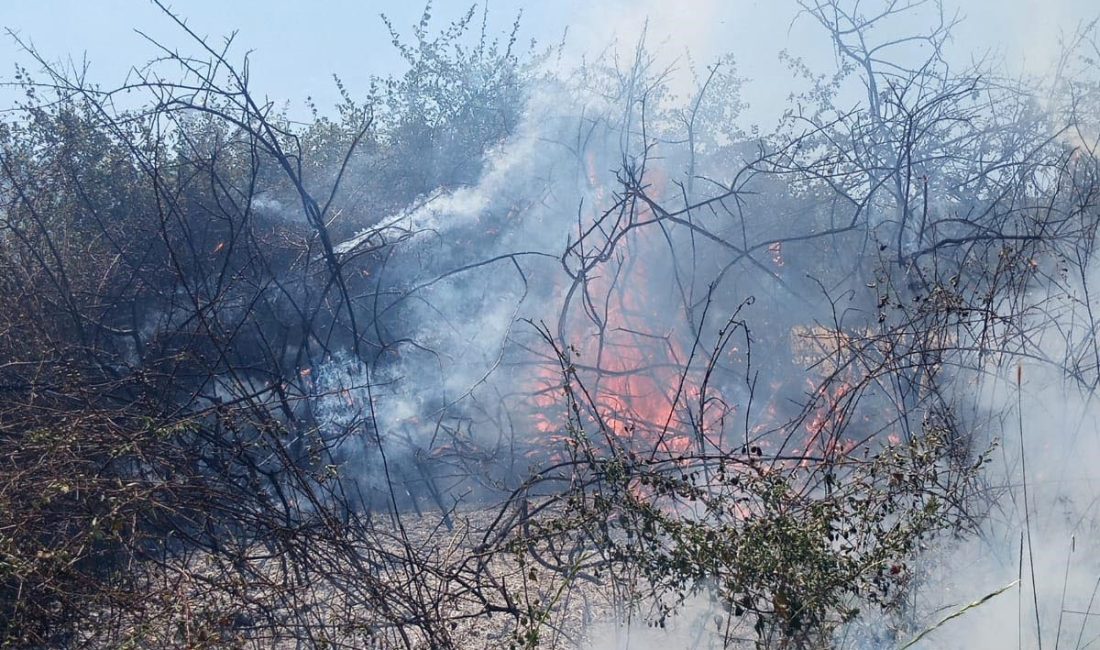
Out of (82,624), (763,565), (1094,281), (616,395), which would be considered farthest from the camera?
(616,395)

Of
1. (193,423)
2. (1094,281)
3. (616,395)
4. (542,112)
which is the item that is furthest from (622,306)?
(193,423)

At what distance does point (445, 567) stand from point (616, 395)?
3.39 m

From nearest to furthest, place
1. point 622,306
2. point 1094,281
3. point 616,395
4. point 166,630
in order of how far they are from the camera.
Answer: point 166,630
point 1094,281
point 616,395
point 622,306

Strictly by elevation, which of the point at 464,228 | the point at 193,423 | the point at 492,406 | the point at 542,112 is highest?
the point at 542,112

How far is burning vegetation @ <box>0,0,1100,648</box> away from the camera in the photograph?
14.6 feet

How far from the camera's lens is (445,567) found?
5.05 meters

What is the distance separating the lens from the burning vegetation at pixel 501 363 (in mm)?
4453

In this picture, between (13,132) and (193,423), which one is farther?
(13,132)

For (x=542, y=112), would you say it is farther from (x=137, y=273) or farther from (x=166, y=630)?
(x=166, y=630)

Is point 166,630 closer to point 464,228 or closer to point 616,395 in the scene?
point 616,395

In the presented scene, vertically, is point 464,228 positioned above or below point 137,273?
above

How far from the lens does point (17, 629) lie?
14.6 feet

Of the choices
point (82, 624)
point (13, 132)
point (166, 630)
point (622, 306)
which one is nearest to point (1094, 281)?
point (622, 306)

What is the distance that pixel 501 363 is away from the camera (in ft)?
28.1
